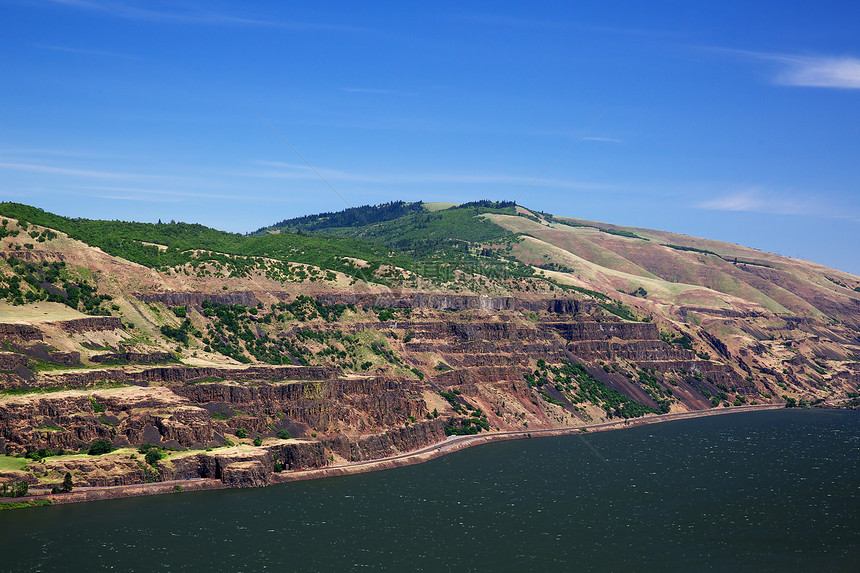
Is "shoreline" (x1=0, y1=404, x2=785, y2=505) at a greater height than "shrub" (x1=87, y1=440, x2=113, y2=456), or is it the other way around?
"shrub" (x1=87, y1=440, x2=113, y2=456)

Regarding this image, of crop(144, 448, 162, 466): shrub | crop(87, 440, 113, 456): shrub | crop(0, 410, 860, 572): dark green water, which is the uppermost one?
crop(87, 440, 113, 456): shrub

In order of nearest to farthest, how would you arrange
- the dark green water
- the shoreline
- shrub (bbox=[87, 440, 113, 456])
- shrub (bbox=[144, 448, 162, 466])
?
1. the dark green water
2. the shoreline
3. shrub (bbox=[87, 440, 113, 456])
4. shrub (bbox=[144, 448, 162, 466])

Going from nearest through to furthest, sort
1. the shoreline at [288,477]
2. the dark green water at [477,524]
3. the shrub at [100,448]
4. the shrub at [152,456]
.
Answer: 1. the dark green water at [477,524]
2. the shoreline at [288,477]
3. the shrub at [100,448]
4. the shrub at [152,456]

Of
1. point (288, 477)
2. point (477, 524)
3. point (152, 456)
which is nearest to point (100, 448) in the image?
point (152, 456)

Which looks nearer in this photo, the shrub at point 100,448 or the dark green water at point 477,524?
the dark green water at point 477,524

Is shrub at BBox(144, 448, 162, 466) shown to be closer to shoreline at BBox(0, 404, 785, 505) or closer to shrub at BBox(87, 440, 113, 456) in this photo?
shoreline at BBox(0, 404, 785, 505)

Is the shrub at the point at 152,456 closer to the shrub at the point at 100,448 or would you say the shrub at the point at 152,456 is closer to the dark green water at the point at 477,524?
the shrub at the point at 100,448

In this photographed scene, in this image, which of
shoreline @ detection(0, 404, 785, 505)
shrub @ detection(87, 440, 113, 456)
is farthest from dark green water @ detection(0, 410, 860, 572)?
shrub @ detection(87, 440, 113, 456)

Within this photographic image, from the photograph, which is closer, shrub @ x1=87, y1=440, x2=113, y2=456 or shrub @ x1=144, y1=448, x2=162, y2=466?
shrub @ x1=87, y1=440, x2=113, y2=456

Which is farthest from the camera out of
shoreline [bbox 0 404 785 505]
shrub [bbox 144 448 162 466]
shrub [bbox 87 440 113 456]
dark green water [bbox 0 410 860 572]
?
shrub [bbox 144 448 162 466]

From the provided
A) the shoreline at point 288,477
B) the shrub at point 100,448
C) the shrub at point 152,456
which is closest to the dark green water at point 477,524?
the shoreline at point 288,477
